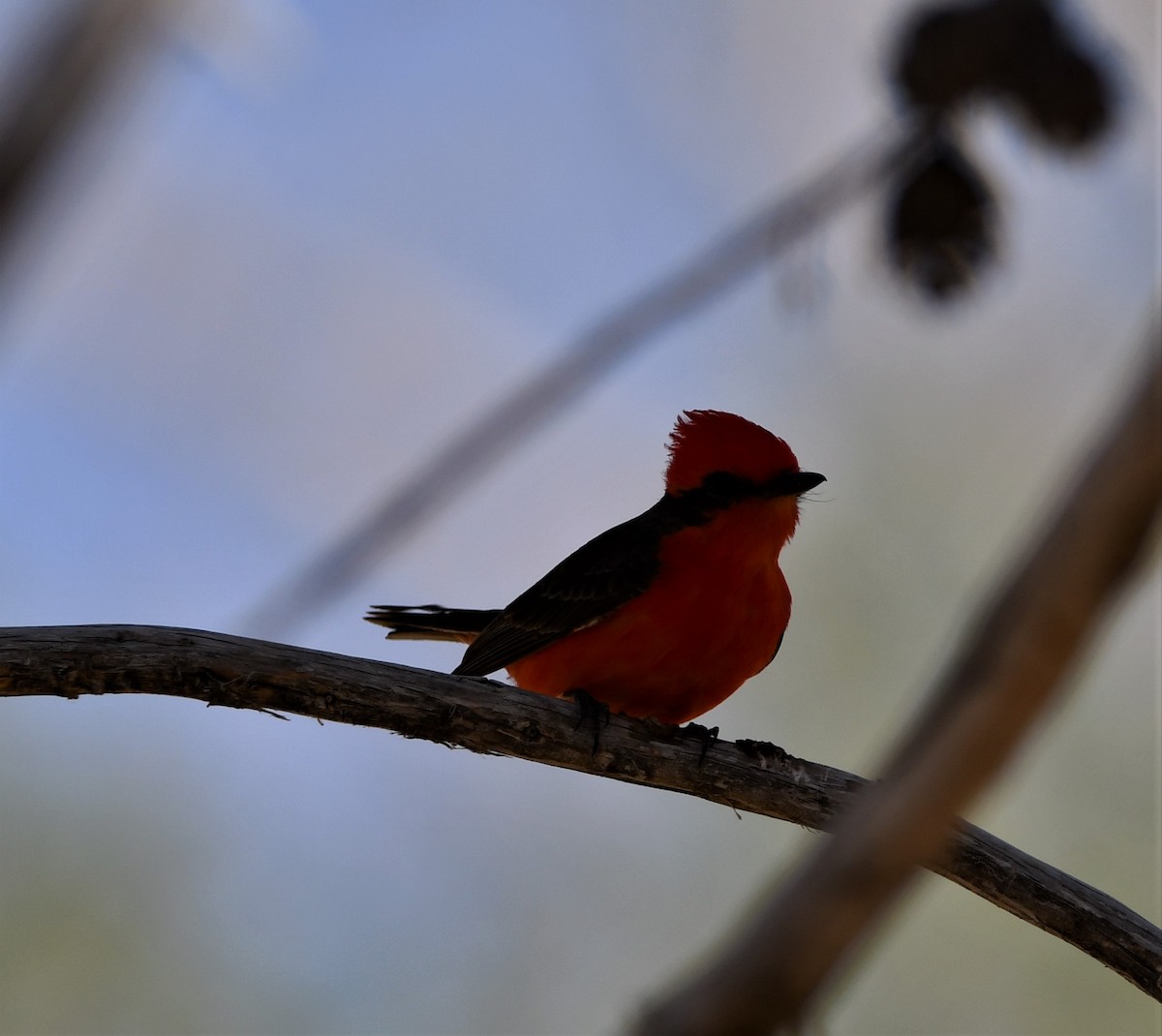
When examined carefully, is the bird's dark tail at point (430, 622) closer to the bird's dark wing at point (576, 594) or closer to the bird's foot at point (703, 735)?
the bird's dark wing at point (576, 594)

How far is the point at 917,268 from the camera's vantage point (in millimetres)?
2947

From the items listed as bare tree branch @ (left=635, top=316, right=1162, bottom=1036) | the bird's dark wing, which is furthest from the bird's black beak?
bare tree branch @ (left=635, top=316, right=1162, bottom=1036)

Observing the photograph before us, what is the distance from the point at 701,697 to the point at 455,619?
1.67 meters

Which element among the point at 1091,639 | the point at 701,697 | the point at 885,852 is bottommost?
the point at 885,852

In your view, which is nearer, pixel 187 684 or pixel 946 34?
pixel 946 34

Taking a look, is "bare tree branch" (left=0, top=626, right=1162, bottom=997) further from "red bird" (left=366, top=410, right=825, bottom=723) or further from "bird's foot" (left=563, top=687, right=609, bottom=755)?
"red bird" (left=366, top=410, right=825, bottom=723)

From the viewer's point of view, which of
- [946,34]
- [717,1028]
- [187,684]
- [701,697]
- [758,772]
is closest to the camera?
[717,1028]

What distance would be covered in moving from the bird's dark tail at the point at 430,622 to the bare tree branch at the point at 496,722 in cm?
225

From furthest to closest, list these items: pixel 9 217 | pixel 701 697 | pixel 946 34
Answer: pixel 701 697 < pixel 946 34 < pixel 9 217

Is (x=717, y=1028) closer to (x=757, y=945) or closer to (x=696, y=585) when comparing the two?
(x=757, y=945)

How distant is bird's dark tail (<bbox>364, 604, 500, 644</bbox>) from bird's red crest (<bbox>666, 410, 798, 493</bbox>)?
131 centimetres

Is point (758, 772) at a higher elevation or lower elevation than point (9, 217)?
higher

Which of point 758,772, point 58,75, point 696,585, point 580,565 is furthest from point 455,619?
point 58,75

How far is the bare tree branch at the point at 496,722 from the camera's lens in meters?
3.76
